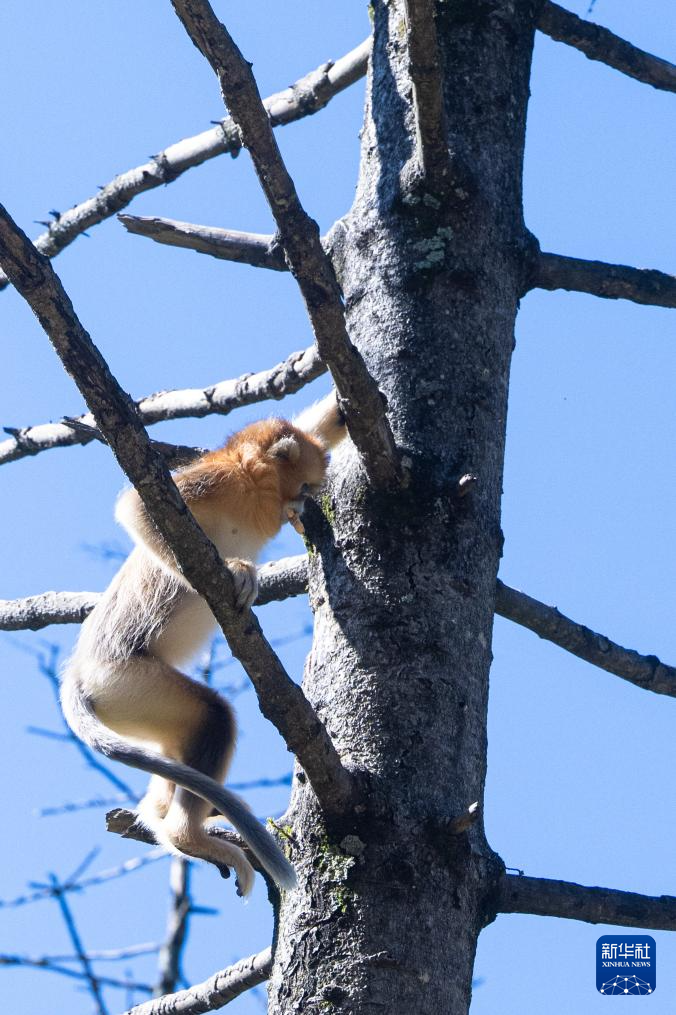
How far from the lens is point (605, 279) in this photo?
346 centimetres

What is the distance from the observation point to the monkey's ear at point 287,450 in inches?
157

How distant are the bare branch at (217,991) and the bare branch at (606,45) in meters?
3.10

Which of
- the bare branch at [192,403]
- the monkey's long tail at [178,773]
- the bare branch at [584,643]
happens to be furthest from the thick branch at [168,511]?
the bare branch at [192,403]

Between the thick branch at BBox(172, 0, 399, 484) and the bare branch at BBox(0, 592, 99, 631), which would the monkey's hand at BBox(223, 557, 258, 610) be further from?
the bare branch at BBox(0, 592, 99, 631)

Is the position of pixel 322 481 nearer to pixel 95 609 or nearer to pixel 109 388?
pixel 95 609

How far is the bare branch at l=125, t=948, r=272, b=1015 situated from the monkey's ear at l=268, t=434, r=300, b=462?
5.69 ft

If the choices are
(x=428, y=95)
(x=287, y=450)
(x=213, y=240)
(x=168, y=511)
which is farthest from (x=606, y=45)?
(x=168, y=511)

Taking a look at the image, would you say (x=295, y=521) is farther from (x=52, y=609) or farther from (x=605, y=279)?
(x=52, y=609)

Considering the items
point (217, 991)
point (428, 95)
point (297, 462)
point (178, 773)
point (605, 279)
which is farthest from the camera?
point (297, 462)

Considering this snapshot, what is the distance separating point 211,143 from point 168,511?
260cm

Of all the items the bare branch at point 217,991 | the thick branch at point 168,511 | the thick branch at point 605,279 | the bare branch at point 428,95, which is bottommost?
the bare branch at point 217,991

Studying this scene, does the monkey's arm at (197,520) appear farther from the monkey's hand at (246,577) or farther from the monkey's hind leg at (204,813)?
the monkey's hind leg at (204,813)

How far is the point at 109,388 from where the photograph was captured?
2051 mm

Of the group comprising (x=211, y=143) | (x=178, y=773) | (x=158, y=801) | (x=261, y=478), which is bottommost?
(x=178, y=773)
